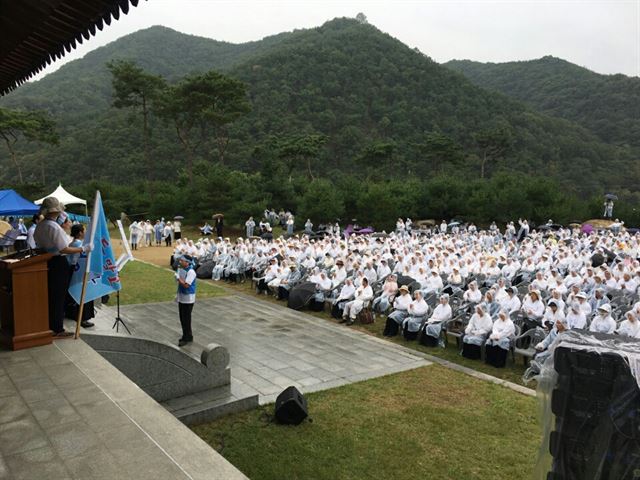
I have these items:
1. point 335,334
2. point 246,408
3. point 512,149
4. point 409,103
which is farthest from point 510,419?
point 409,103

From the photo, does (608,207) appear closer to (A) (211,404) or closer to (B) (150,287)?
(B) (150,287)

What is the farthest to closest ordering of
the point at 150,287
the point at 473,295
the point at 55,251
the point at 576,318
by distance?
the point at 150,287
the point at 473,295
the point at 576,318
the point at 55,251

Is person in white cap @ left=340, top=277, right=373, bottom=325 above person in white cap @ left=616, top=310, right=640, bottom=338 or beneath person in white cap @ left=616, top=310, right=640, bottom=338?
beneath

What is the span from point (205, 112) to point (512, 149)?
130 ft

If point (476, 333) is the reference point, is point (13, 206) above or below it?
above

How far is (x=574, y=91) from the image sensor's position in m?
81.7

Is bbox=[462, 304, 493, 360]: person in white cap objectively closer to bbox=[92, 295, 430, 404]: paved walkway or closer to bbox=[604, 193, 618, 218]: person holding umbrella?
bbox=[92, 295, 430, 404]: paved walkway

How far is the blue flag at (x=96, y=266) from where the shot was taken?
19.2ft

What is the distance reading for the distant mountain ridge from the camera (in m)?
52.5

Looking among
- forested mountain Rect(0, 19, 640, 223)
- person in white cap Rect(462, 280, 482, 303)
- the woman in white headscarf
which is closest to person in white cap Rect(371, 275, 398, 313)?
person in white cap Rect(462, 280, 482, 303)

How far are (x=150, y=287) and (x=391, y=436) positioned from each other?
1078cm

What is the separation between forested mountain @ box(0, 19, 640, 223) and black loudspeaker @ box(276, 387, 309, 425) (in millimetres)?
33046

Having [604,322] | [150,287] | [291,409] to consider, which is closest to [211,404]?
[291,409]

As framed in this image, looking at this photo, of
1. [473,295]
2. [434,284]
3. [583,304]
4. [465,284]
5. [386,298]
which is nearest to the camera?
[583,304]
